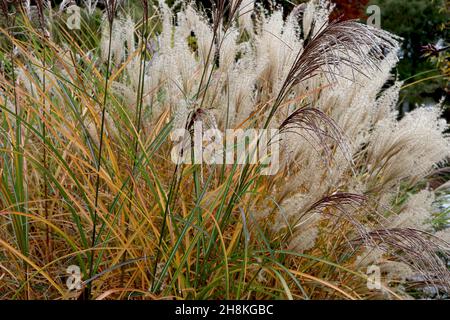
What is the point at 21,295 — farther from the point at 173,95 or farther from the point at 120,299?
the point at 173,95

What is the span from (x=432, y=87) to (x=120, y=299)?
12.7 meters

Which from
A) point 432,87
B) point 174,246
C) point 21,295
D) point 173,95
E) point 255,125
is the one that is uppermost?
point 173,95

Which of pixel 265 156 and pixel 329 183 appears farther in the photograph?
pixel 265 156

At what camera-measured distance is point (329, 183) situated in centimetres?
183

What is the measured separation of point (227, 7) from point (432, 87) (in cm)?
1255

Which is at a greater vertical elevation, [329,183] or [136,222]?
[329,183]

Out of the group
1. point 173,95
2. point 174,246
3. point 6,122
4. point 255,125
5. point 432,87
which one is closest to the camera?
point 174,246

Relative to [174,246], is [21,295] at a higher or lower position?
lower

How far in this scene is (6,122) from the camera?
2389 millimetres

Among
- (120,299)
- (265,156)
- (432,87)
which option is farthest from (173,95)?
(432,87)

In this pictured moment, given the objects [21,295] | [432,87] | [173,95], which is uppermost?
[173,95]

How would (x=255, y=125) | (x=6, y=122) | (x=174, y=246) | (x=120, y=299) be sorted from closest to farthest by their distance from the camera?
(x=174, y=246) → (x=120, y=299) → (x=6, y=122) → (x=255, y=125)

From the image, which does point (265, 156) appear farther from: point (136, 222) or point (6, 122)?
point (6, 122)
